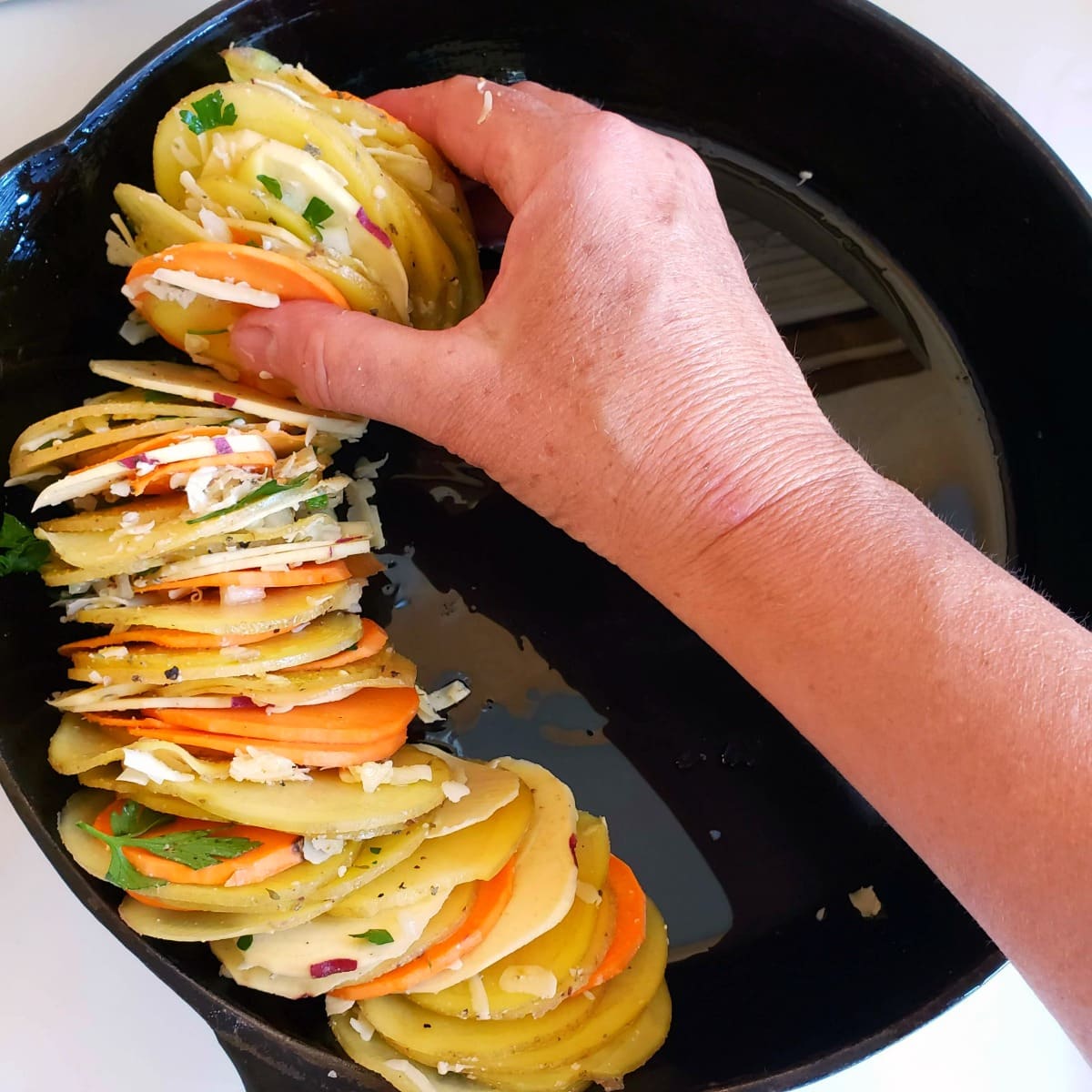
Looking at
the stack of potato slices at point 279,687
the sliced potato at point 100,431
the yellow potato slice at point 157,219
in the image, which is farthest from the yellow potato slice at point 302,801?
the yellow potato slice at point 157,219

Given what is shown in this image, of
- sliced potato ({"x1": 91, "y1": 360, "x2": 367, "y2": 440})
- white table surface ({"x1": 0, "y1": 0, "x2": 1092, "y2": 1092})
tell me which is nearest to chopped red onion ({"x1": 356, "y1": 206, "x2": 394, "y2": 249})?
sliced potato ({"x1": 91, "y1": 360, "x2": 367, "y2": 440})

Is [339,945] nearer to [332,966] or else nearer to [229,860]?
[332,966]

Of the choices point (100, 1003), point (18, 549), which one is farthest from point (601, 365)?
point (100, 1003)

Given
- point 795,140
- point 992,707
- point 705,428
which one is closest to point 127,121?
point 705,428

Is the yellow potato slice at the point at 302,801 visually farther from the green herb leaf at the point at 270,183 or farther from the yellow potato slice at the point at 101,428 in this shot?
the green herb leaf at the point at 270,183

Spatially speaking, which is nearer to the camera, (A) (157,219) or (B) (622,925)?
(A) (157,219)

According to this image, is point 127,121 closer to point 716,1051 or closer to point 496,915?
point 496,915
